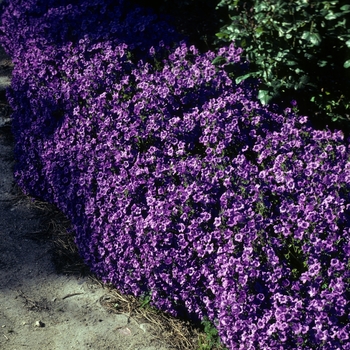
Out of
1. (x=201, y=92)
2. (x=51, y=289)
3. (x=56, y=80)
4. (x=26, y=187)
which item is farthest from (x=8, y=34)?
(x=51, y=289)

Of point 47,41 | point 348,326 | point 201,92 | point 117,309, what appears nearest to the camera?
point 348,326

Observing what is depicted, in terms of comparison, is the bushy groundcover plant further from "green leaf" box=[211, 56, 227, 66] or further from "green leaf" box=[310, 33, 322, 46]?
"green leaf" box=[310, 33, 322, 46]

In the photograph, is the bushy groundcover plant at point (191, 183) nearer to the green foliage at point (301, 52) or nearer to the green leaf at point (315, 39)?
the green foliage at point (301, 52)

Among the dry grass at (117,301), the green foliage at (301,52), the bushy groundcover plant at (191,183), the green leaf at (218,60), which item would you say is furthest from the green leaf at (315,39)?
the dry grass at (117,301)

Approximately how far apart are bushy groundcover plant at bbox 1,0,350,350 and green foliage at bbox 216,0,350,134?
0.21 m

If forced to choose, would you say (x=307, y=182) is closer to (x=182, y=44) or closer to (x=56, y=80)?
(x=182, y=44)

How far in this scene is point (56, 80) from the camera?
186 inches

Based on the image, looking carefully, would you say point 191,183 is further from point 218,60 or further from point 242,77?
point 218,60

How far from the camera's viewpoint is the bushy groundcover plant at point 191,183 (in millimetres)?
3064

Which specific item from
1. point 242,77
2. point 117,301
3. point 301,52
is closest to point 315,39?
point 301,52

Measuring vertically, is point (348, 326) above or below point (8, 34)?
below

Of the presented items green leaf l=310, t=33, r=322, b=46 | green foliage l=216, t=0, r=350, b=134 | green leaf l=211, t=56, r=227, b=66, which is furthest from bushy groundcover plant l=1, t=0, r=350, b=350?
green leaf l=310, t=33, r=322, b=46

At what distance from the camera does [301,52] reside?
400 centimetres

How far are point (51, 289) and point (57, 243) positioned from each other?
0.41 m
